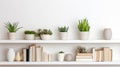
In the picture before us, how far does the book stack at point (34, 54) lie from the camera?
10.7ft

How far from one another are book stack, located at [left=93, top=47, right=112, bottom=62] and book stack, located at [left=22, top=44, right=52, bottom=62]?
618 millimetres

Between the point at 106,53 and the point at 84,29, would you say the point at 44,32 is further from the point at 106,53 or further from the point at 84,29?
the point at 106,53

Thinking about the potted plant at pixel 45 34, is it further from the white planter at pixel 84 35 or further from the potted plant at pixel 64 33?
the white planter at pixel 84 35

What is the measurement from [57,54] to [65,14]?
52 cm

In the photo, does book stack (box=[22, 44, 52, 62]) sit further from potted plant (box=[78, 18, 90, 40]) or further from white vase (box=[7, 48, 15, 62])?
potted plant (box=[78, 18, 90, 40])

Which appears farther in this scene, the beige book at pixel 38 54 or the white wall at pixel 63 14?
the white wall at pixel 63 14

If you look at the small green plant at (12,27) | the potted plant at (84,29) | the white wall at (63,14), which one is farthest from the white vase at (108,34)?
the small green plant at (12,27)

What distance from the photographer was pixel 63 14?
11.1 ft

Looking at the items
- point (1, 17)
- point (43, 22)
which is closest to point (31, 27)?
point (43, 22)

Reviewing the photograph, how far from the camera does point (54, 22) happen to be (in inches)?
133

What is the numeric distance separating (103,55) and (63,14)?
28.4 inches

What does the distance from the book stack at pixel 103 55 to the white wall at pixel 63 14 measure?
0.68ft

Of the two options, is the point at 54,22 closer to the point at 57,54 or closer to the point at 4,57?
the point at 57,54

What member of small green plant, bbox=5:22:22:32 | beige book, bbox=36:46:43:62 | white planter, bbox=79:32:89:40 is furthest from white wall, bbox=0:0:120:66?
beige book, bbox=36:46:43:62
